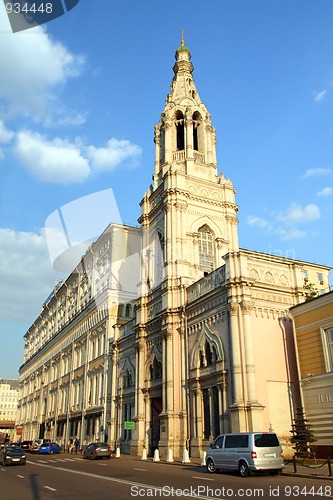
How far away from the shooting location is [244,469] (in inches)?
695

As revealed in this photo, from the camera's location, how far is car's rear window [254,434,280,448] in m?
17.6

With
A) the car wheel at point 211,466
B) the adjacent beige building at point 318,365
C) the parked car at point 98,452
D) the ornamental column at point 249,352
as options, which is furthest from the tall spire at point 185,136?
the car wheel at point 211,466

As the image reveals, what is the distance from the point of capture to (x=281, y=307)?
94.5 feet

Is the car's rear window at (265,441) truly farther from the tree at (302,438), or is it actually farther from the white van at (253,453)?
the tree at (302,438)

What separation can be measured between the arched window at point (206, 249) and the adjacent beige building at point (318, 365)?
11976 millimetres

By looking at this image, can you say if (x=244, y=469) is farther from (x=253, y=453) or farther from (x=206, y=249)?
(x=206, y=249)

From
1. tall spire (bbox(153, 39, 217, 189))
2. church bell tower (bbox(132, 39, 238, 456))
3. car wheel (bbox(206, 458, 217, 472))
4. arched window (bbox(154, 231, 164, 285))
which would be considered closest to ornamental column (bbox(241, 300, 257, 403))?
car wheel (bbox(206, 458, 217, 472))

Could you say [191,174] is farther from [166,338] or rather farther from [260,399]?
[260,399]

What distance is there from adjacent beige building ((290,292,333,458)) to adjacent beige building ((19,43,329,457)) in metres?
1.36

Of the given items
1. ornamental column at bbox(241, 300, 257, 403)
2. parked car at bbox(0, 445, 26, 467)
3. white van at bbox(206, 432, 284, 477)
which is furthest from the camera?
parked car at bbox(0, 445, 26, 467)

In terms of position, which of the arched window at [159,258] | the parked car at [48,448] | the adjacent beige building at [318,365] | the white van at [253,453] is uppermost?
the arched window at [159,258]

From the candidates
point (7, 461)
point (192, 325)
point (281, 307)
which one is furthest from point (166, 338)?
point (7, 461)

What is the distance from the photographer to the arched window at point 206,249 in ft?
125

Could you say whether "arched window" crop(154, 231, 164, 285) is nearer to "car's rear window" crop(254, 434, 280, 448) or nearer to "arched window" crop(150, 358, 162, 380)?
"arched window" crop(150, 358, 162, 380)
